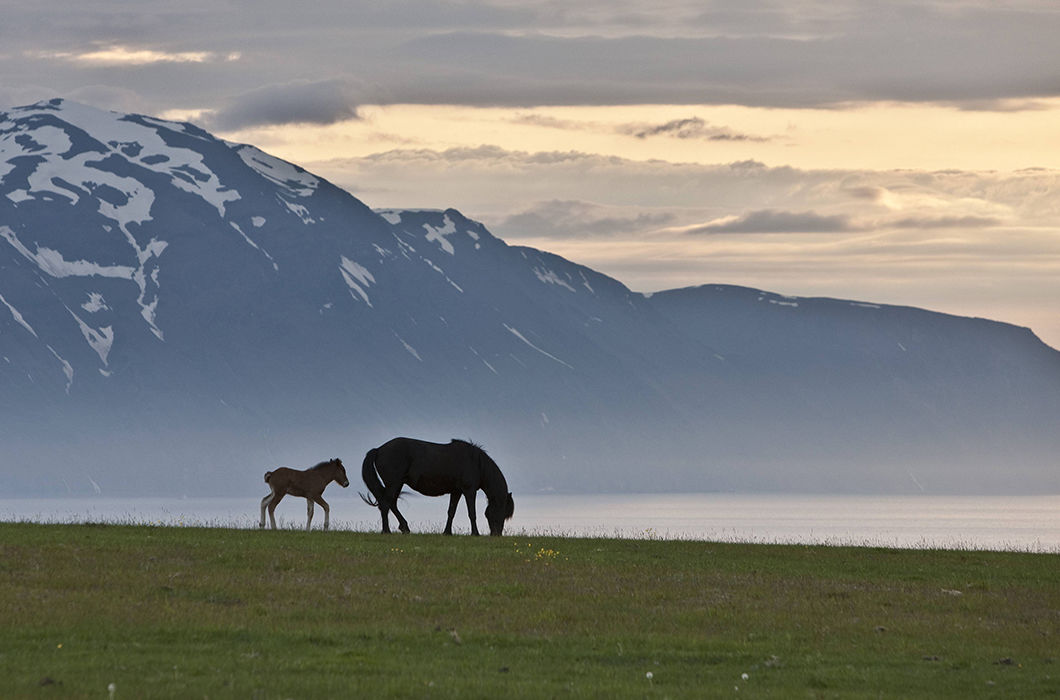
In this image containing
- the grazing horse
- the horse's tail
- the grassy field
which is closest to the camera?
the grassy field

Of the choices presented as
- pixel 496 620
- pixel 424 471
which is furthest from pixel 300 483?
pixel 496 620

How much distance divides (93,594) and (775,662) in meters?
12.1

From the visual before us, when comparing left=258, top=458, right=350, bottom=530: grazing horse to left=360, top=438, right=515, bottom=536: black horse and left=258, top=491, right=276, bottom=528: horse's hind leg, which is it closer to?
left=258, top=491, right=276, bottom=528: horse's hind leg

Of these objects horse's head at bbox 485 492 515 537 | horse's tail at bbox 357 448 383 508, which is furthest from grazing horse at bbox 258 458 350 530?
horse's head at bbox 485 492 515 537

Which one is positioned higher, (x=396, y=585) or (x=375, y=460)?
(x=375, y=460)

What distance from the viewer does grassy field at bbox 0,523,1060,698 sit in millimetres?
20797

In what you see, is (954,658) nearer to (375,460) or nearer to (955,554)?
(955,554)

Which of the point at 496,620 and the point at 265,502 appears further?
the point at 265,502

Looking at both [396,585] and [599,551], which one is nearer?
[396,585]

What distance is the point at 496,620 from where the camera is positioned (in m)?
26.4

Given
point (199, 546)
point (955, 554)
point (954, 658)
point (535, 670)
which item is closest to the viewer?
point (535, 670)

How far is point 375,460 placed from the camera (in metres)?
45.2

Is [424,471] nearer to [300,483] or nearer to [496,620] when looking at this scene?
[300,483]

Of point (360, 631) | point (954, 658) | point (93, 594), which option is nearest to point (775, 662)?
point (954, 658)
